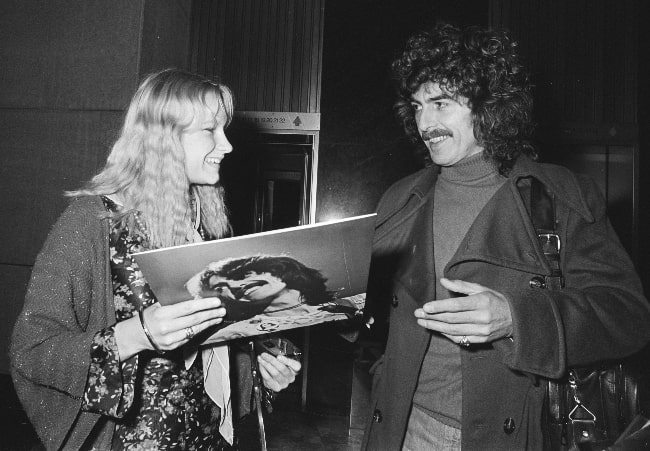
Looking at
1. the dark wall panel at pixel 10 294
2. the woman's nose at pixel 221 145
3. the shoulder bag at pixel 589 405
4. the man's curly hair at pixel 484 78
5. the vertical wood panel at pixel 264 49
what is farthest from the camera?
the vertical wood panel at pixel 264 49

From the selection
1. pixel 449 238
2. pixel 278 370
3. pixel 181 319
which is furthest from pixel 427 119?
pixel 181 319

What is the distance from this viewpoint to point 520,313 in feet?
3.78

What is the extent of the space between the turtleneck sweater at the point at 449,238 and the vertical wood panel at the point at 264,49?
2.50 m

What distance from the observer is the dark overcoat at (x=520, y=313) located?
3.92 ft

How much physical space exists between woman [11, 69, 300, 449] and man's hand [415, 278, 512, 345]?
0.50 meters

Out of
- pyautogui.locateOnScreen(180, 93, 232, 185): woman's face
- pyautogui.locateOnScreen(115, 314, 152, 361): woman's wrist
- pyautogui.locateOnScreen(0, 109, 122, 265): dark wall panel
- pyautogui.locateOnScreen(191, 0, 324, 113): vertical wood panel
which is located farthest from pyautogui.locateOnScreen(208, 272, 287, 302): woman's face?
pyautogui.locateOnScreen(191, 0, 324, 113): vertical wood panel

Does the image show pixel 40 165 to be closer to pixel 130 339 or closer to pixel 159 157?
pixel 159 157

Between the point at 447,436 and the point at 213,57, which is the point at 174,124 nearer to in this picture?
the point at 447,436

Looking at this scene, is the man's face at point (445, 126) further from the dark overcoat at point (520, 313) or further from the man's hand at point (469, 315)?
the man's hand at point (469, 315)

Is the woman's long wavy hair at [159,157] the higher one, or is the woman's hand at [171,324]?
the woman's long wavy hair at [159,157]

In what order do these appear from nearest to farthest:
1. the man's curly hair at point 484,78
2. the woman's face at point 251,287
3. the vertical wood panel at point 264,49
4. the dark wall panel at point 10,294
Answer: the woman's face at point 251,287, the man's curly hair at point 484,78, the dark wall panel at point 10,294, the vertical wood panel at point 264,49

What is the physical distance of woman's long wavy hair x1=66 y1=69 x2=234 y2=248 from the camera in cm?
129

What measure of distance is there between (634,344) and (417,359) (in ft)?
2.04

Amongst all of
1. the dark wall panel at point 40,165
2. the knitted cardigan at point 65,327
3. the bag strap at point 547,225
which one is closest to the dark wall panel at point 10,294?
the dark wall panel at point 40,165
